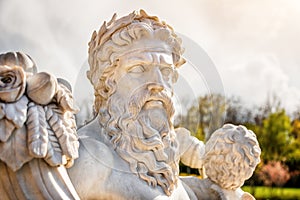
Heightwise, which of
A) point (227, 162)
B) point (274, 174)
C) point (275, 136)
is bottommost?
point (274, 174)

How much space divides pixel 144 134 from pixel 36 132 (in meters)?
1.27

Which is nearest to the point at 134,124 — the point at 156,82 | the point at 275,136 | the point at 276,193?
the point at 156,82

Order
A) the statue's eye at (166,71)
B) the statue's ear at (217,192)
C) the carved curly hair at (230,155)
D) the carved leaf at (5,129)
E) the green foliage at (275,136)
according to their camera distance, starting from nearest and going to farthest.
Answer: the carved leaf at (5,129)
the statue's eye at (166,71)
the carved curly hair at (230,155)
the statue's ear at (217,192)
the green foliage at (275,136)

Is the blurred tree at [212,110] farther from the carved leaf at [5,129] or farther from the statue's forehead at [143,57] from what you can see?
the carved leaf at [5,129]

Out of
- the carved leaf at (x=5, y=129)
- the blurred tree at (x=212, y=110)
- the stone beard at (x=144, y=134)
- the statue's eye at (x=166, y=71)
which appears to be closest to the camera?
the carved leaf at (x=5, y=129)

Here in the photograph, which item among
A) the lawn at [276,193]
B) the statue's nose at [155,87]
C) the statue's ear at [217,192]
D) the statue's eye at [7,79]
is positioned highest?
the statue's eye at [7,79]

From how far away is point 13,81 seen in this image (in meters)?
3.01

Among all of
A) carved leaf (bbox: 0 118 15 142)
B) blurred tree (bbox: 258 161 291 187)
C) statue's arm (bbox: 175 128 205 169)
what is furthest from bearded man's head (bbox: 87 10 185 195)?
blurred tree (bbox: 258 161 291 187)

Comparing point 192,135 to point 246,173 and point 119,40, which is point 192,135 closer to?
point 246,173

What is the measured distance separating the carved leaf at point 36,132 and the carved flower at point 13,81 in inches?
3.5

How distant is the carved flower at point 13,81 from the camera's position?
2959mm

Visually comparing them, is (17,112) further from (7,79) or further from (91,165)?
(91,165)

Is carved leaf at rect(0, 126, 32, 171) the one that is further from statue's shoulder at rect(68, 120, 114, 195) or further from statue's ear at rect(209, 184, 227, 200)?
statue's ear at rect(209, 184, 227, 200)

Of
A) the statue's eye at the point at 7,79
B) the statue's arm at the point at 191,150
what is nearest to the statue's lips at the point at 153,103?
the statue's arm at the point at 191,150
